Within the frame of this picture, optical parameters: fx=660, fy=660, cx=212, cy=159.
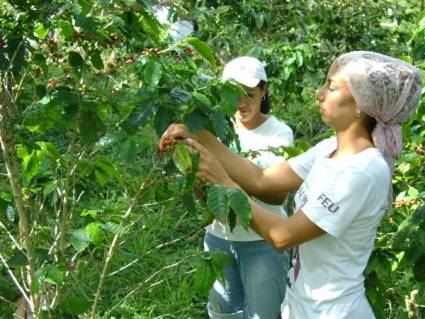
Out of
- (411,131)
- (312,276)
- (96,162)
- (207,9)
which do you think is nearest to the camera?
(312,276)

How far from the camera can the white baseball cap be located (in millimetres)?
2729

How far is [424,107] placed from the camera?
2.61 m

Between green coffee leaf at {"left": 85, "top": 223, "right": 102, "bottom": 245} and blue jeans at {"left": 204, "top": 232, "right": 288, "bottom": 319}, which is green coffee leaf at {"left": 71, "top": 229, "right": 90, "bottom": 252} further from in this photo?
blue jeans at {"left": 204, "top": 232, "right": 288, "bottom": 319}

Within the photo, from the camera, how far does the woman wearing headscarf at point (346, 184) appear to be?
5.77 feet

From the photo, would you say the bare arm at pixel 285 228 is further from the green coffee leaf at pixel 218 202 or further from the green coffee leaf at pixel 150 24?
the green coffee leaf at pixel 150 24

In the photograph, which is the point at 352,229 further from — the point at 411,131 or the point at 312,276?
the point at 411,131

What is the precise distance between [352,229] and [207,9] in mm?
3560

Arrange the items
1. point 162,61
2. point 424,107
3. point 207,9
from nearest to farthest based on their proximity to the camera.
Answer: point 162,61, point 424,107, point 207,9

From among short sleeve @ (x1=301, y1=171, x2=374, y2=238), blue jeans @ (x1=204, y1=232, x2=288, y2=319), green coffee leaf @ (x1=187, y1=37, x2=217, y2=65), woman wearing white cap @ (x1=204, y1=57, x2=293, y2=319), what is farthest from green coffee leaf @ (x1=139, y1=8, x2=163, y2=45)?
blue jeans @ (x1=204, y1=232, x2=288, y2=319)

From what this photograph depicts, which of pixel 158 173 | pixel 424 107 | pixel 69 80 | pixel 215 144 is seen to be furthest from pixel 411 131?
pixel 69 80

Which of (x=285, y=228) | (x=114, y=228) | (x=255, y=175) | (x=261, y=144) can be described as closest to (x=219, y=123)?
(x=285, y=228)

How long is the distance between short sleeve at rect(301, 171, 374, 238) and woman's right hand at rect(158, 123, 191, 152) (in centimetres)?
39

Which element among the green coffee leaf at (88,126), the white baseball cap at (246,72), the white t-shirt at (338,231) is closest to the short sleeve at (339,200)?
the white t-shirt at (338,231)

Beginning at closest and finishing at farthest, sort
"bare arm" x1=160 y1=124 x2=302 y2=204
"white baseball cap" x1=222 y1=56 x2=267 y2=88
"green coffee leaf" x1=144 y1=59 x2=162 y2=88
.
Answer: "green coffee leaf" x1=144 y1=59 x2=162 y2=88, "bare arm" x1=160 y1=124 x2=302 y2=204, "white baseball cap" x1=222 y1=56 x2=267 y2=88
